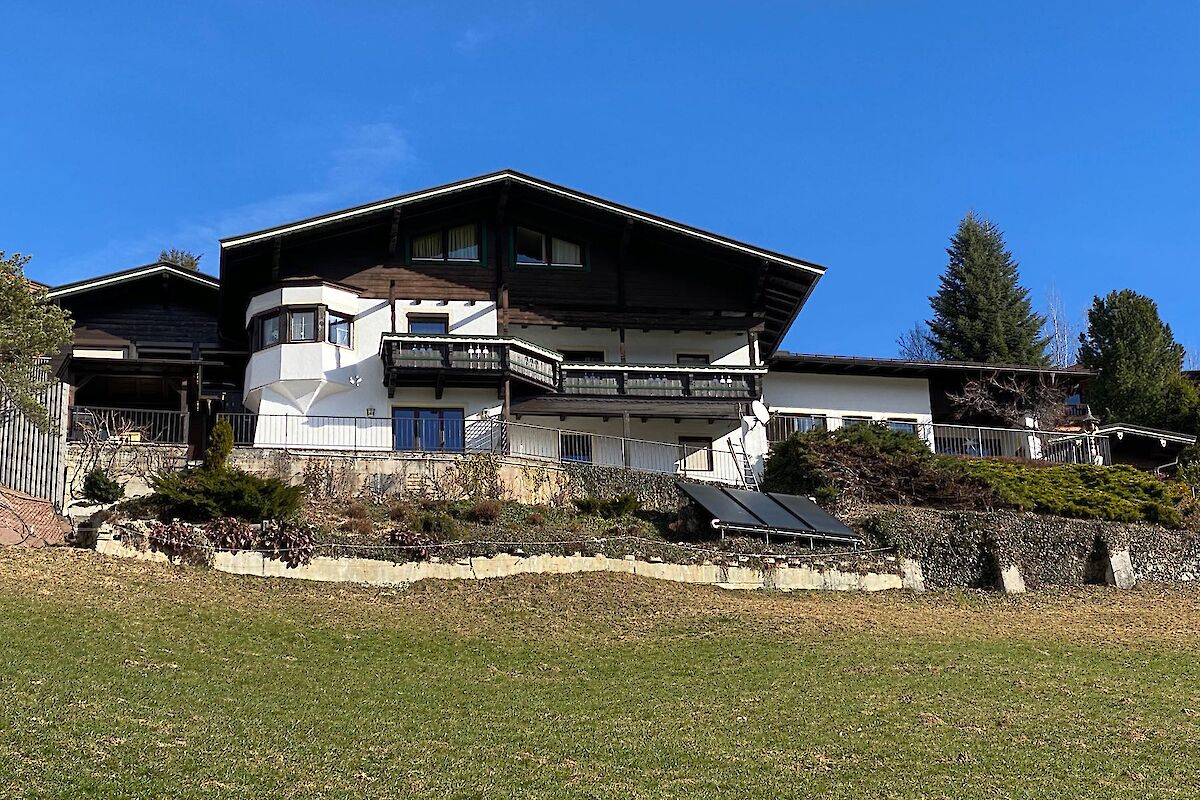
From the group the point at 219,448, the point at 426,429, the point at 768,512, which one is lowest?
the point at 768,512

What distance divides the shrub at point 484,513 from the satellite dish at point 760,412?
12.1 m

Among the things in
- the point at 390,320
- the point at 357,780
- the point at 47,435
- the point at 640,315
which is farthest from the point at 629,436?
the point at 357,780

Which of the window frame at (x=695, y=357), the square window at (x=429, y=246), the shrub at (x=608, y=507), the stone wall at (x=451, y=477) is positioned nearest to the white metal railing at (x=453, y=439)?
the stone wall at (x=451, y=477)

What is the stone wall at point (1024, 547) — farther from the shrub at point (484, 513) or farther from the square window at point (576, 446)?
the shrub at point (484, 513)

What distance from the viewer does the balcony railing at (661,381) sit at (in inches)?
1533

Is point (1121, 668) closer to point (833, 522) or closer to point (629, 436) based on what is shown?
point (833, 522)

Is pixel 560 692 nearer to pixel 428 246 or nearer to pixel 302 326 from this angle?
pixel 302 326

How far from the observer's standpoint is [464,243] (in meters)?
41.1

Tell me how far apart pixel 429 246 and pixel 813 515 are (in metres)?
15.7

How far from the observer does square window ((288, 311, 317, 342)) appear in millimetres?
37906

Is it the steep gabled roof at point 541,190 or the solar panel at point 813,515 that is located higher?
the steep gabled roof at point 541,190

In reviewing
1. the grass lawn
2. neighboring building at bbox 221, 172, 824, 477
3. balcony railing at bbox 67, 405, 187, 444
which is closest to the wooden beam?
neighboring building at bbox 221, 172, 824, 477

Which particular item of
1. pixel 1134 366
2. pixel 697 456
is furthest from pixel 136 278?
pixel 1134 366

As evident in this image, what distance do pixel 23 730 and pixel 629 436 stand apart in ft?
87.5
